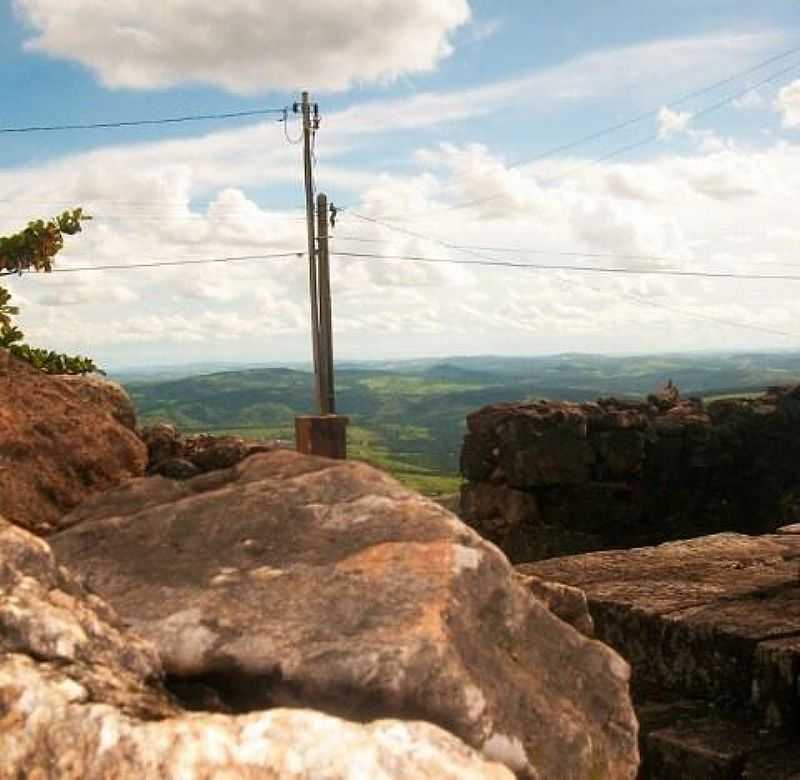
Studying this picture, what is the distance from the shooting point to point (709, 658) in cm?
765

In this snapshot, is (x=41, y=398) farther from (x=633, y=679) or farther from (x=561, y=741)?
(x=633, y=679)

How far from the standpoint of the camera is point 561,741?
139 inches

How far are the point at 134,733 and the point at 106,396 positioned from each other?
10.9ft

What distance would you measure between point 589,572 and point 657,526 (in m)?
11.7

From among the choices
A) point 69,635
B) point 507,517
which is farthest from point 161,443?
point 507,517

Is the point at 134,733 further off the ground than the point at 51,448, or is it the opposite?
the point at 51,448

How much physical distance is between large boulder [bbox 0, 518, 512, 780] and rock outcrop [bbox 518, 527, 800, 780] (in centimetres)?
461

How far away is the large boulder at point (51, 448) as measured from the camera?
450cm

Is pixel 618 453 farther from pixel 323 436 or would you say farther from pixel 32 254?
pixel 32 254

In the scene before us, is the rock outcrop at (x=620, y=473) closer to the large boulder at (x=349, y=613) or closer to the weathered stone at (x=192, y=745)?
the large boulder at (x=349, y=613)

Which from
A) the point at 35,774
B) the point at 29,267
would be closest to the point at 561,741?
the point at 35,774

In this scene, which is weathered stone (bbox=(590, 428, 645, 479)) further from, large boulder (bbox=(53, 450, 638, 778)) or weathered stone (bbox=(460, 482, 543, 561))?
large boulder (bbox=(53, 450, 638, 778))

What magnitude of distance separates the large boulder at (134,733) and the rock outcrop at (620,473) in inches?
713

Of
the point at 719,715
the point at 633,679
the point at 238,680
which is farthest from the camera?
the point at 633,679
